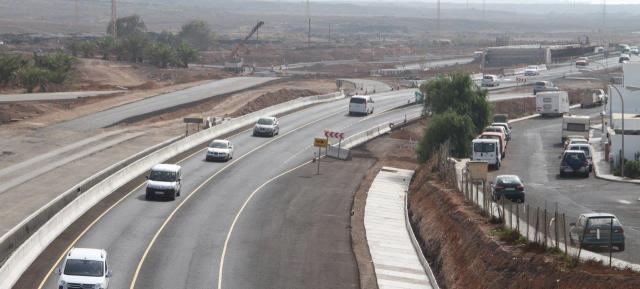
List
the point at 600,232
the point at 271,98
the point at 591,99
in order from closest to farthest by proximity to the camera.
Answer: the point at 600,232
the point at 271,98
the point at 591,99

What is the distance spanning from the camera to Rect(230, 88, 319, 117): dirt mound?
110731 millimetres

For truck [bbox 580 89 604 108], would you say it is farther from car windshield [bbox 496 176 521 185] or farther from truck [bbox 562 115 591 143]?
car windshield [bbox 496 176 521 185]

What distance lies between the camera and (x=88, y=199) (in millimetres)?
54656

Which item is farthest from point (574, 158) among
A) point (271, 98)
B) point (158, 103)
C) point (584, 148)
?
point (271, 98)

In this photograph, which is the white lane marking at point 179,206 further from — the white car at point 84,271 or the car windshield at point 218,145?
the white car at point 84,271

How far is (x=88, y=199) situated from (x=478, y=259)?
2195 centimetres

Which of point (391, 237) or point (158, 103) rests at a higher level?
point (158, 103)

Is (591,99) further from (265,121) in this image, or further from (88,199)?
(88,199)

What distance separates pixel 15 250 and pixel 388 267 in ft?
47.8

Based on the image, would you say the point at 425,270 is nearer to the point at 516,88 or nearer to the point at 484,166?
the point at 484,166

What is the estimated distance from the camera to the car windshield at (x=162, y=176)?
58219 millimetres

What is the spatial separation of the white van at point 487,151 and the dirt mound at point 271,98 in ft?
132

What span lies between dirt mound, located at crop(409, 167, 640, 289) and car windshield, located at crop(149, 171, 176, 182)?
12.7 metres

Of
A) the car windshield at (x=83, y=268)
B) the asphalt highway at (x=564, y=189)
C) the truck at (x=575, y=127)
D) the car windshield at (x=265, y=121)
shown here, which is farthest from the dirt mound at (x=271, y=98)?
the car windshield at (x=83, y=268)
